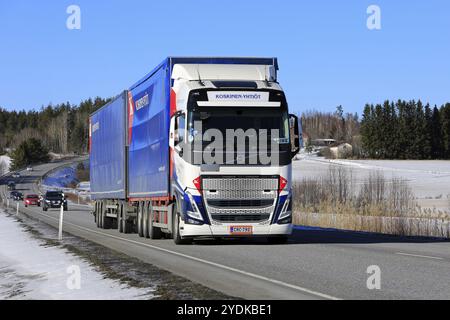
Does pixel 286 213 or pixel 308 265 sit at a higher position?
pixel 286 213

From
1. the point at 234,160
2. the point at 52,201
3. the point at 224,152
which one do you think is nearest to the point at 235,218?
the point at 234,160

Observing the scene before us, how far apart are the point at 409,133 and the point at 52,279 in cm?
16268

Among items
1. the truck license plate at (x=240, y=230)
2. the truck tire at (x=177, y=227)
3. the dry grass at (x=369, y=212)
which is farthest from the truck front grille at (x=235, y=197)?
the dry grass at (x=369, y=212)

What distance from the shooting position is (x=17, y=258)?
19.8m

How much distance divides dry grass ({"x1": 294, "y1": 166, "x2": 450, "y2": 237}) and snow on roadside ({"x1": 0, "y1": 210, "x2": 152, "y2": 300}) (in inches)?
499

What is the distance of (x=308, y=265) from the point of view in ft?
49.5

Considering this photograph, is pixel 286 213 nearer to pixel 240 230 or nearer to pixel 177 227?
pixel 240 230

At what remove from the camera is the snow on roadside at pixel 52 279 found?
37.9ft

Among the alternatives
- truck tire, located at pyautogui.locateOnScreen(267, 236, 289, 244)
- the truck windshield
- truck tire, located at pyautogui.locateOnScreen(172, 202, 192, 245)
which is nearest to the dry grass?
truck tire, located at pyautogui.locateOnScreen(267, 236, 289, 244)

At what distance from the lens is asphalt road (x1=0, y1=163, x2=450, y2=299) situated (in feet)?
37.1

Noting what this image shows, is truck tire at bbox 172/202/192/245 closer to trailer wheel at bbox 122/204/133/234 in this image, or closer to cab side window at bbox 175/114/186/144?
cab side window at bbox 175/114/186/144
